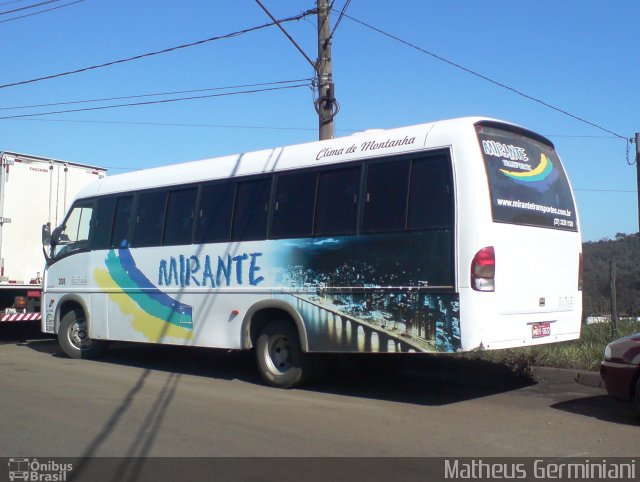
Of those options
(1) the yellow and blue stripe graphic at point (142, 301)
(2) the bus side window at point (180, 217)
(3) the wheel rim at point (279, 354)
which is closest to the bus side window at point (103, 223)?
(1) the yellow and blue stripe graphic at point (142, 301)

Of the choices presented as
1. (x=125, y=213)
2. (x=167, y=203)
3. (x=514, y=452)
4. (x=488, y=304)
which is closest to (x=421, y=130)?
(x=488, y=304)

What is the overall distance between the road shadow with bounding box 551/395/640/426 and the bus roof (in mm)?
3365

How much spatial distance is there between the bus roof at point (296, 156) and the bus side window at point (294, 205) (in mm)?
187

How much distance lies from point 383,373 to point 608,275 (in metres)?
4.18

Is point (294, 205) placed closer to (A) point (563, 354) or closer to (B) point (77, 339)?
(A) point (563, 354)

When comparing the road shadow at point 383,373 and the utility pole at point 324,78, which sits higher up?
the utility pole at point 324,78

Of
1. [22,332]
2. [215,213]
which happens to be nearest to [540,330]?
[215,213]

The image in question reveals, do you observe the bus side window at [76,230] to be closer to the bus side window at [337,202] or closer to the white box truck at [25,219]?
the white box truck at [25,219]

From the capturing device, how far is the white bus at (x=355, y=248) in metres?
7.93

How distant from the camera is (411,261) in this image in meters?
8.21

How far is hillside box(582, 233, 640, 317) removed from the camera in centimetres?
1262

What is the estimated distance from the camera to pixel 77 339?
42.7 feet

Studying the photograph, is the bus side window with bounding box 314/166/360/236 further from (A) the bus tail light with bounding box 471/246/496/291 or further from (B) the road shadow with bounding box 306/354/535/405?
(B) the road shadow with bounding box 306/354/535/405
